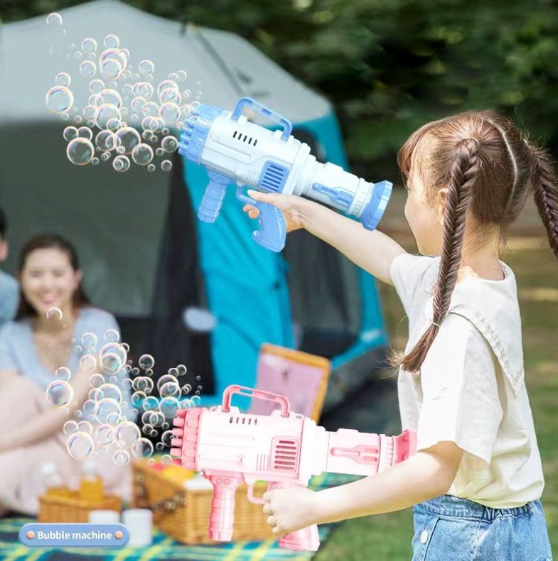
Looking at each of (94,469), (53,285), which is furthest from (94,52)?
(94,469)

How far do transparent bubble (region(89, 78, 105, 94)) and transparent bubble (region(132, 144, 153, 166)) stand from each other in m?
0.11

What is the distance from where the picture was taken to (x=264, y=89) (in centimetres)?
255

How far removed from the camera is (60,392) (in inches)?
83.6

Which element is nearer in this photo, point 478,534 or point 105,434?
point 478,534

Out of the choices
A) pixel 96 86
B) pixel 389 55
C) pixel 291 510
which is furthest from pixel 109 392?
pixel 389 55

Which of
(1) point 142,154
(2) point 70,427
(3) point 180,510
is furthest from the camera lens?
(3) point 180,510

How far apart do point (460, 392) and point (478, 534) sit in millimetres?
202

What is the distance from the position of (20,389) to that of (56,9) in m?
0.77

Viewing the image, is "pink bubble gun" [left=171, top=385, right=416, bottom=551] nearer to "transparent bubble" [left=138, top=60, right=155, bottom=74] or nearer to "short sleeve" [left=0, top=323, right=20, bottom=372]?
"transparent bubble" [left=138, top=60, right=155, bottom=74]

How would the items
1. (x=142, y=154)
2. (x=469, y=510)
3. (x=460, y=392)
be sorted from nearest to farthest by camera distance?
(x=460, y=392) → (x=469, y=510) → (x=142, y=154)

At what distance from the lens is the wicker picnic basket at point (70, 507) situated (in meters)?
2.35

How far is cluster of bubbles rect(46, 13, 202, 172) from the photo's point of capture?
5.98 ft

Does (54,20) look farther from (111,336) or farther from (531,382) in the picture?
(531,382)

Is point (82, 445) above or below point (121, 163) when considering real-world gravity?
below
